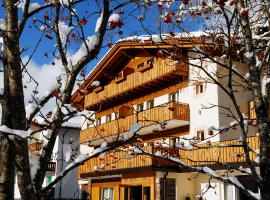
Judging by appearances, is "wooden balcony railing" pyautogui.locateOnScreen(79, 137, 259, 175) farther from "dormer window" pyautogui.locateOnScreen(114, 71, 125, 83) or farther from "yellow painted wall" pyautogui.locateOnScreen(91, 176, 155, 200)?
"dormer window" pyautogui.locateOnScreen(114, 71, 125, 83)

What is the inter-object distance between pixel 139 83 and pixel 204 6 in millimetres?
18506

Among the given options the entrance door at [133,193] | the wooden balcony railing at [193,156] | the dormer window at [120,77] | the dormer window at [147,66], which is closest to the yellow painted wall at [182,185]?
the wooden balcony railing at [193,156]

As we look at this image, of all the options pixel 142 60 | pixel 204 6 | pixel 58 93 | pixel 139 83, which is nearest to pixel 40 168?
pixel 58 93

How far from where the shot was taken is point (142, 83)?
1003 inches

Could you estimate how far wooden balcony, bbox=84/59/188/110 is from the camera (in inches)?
919

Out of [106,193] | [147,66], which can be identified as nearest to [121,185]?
[106,193]

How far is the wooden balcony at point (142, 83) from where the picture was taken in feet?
76.6

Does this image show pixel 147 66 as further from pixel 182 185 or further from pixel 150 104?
pixel 182 185

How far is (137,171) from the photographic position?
76.1ft

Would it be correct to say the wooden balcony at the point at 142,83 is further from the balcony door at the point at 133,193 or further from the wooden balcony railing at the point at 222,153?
the balcony door at the point at 133,193

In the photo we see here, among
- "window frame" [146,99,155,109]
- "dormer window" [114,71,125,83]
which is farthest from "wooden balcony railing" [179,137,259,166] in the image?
"dormer window" [114,71,125,83]

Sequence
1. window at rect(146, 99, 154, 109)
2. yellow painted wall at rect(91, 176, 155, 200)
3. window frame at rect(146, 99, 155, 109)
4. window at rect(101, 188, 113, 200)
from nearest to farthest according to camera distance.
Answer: yellow painted wall at rect(91, 176, 155, 200), window frame at rect(146, 99, 155, 109), window at rect(146, 99, 154, 109), window at rect(101, 188, 113, 200)

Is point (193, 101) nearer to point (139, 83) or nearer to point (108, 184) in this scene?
point (139, 83)

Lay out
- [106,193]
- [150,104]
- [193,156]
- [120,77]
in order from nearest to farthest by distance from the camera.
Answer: [193,156]
[150,104]
[106,193]
[120,77]
